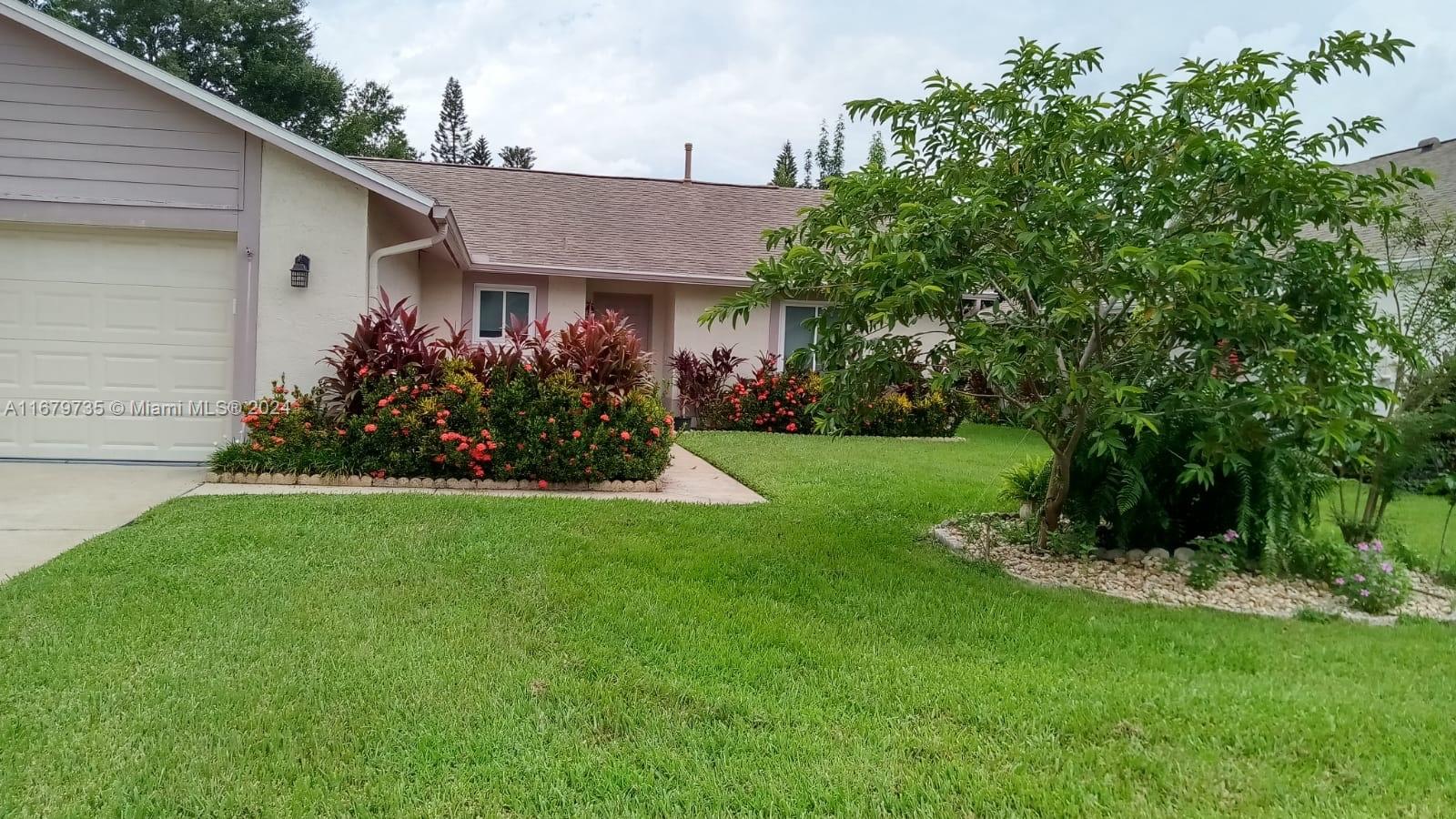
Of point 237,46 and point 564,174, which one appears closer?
point 564,174

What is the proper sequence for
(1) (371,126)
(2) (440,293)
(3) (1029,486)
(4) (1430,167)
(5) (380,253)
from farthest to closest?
(1) (371,126) < (4) (1430,167) < (2) (440,293) < (5) (380,253) < (3) (1029,486)

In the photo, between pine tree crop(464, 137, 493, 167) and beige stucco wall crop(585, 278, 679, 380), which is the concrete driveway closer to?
beige stucco wall crop(585, 278, 679, 380)

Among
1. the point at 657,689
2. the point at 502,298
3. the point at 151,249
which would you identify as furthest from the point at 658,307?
the point at 657,689

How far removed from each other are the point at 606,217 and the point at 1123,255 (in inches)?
483

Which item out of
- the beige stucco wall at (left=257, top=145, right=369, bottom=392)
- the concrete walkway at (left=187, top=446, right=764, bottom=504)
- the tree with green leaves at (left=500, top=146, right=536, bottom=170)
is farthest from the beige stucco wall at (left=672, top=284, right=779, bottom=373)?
the tree with green leaves at (left=500, top=146, right=536, bottom=170)

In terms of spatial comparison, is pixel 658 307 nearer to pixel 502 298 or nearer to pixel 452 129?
pixel 502 298

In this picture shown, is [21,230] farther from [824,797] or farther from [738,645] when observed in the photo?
[824,797]

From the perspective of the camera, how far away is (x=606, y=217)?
15164 millimetres

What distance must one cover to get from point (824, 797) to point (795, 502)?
4770mm

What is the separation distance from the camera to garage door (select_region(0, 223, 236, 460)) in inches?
308

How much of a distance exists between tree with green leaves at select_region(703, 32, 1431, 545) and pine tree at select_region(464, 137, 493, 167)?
54301 millimetres

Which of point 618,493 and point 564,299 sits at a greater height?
point 564,299

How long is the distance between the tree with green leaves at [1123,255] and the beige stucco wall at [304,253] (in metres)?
4.60

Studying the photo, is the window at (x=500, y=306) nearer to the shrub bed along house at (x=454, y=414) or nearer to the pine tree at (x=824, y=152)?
the shrub bed along house at (x=454, y=414)
